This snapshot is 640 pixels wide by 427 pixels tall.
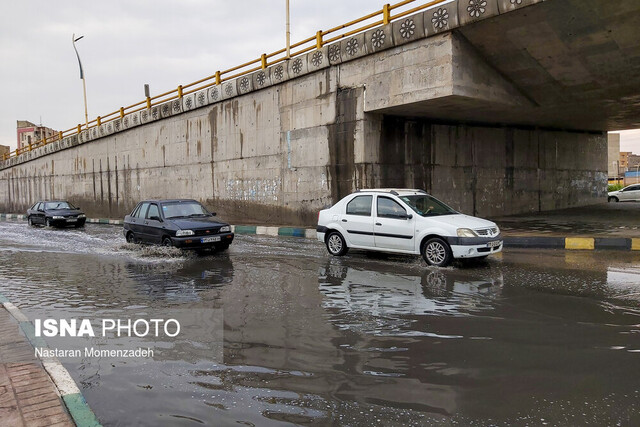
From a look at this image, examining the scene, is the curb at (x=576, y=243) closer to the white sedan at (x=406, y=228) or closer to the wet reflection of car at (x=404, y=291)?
the white sedan at (x=406, y=228)

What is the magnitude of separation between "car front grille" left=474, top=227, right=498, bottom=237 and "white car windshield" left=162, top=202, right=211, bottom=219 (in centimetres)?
691

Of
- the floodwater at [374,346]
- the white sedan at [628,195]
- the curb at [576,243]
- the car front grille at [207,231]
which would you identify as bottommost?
the floodwater at [374,346]

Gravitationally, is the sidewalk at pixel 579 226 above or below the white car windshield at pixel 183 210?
below

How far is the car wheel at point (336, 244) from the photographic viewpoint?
10742 mm

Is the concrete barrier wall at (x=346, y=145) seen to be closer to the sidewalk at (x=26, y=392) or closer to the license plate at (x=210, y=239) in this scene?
the license plate at (x=210, y=239)

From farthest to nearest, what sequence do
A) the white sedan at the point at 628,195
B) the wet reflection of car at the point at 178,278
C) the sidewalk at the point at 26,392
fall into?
the white sedan at the point at 628,195 → the wet reflection of car at the point at 178,278 → the sidewalk at the point at 26,392

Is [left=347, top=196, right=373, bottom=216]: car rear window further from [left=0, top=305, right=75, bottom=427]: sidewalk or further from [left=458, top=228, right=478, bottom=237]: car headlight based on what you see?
[left=0, top=305, right=75, bottom=427]: sidewalk

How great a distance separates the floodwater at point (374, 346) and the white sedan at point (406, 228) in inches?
17.1

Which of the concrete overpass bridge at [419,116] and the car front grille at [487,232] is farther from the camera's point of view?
the concrete overpass bridge at [419,116]

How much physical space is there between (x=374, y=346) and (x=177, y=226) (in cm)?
767

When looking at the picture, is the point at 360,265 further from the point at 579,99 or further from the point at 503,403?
the point at 579,99

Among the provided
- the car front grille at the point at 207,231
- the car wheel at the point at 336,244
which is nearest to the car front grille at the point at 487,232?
the car wheel at the point at 336,244

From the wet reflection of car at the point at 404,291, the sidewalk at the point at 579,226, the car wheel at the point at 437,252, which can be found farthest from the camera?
the sidewalk at the point at 579,226

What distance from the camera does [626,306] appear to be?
5.80 meters
